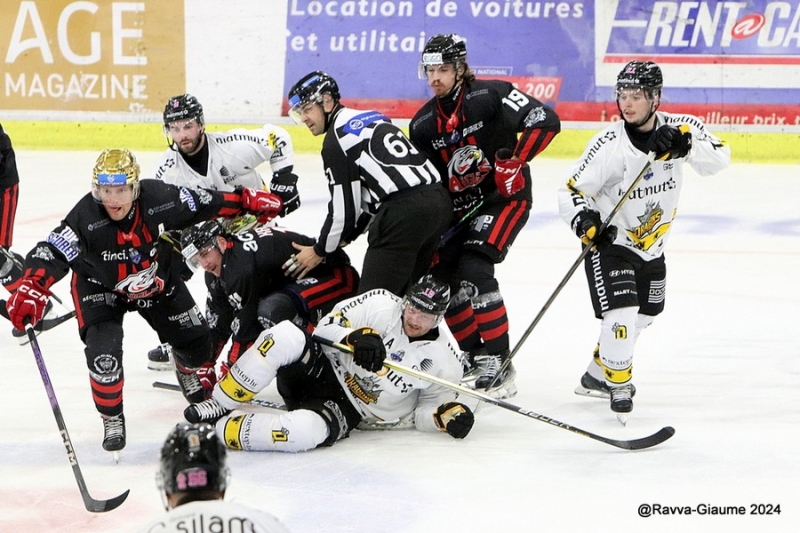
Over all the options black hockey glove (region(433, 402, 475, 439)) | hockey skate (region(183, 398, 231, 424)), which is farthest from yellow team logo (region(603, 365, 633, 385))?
hockey skate (region(183, 398, 231, 424))

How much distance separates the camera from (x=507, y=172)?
4.41 m

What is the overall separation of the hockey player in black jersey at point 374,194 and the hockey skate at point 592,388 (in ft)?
2.43

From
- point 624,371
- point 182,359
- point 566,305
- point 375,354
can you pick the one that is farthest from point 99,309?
point 566,305

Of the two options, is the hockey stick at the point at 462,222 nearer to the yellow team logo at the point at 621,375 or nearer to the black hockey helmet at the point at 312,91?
the black hockey helmet at the point at 312,91

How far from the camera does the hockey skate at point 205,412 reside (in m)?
3.84

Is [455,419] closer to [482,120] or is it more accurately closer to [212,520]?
[482,120]

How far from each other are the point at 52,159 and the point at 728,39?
5193mm

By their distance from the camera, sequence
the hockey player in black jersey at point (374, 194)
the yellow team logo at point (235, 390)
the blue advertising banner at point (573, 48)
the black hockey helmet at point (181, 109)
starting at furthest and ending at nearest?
the blue advertising banner at point (573, 48), the black hockey helmet at point (181, 109), the hockey player in black jersey at point (374, 194), the yellow team logo at point (235, 390)

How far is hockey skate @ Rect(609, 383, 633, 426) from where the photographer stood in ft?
13.3

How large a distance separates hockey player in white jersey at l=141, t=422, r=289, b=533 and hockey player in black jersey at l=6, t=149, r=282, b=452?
196 cm

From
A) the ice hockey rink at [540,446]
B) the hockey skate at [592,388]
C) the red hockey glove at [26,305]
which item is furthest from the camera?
the hockey skate at [592,388]

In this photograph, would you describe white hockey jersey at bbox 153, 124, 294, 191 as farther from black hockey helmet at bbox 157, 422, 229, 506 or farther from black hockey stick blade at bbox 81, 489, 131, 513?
black hockey helmet at bbox 157, 422, 229, 506

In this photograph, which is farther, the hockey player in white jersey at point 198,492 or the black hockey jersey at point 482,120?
the black hockey jersey at point 482,120

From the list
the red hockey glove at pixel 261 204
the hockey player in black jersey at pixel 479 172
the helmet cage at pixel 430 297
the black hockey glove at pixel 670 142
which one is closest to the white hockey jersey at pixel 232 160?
the red hockey glove at pixel 261 204
